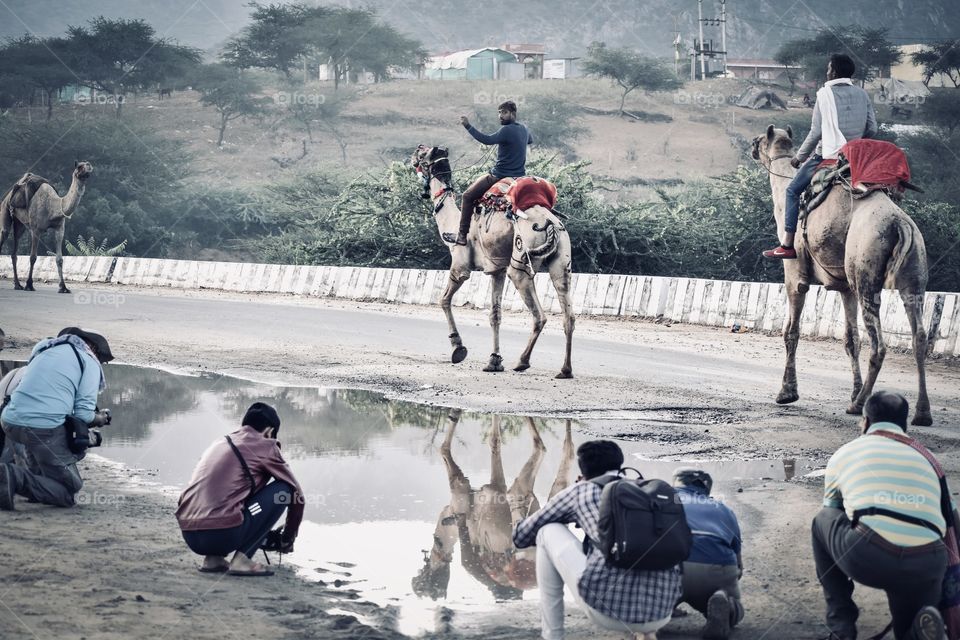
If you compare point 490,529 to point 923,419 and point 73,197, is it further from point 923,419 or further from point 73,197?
point 73,197

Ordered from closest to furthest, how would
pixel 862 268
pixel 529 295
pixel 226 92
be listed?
pixel 862 268
pixel 529 295
pixel 226 92

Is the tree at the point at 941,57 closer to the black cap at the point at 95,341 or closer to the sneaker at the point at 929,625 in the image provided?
the black cap at the point at 95,341

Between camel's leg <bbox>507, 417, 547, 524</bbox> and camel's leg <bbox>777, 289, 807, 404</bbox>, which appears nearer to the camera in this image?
camel's leg <bbox>507, 417, 547, 524</bbox>

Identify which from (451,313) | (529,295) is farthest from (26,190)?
(529,295)

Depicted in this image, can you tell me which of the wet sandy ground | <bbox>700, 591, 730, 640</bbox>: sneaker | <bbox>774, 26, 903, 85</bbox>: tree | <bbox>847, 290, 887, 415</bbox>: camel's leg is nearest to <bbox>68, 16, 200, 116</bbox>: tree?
<bbox>774, 26, 903, 85</bbox>: tree

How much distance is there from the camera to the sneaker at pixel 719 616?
659 cm

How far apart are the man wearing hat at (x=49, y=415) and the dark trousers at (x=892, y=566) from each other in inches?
218

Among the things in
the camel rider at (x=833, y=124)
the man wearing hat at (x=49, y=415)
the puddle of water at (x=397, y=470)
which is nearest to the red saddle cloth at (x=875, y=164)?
the camel rider at (x=833, y=124)

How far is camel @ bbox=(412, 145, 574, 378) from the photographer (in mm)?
15617

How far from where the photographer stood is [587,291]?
2464 cm

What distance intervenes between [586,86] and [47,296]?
302ft

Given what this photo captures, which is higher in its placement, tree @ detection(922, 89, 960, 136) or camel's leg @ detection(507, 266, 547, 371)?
tree @ detection(922, 89, 960, 136)

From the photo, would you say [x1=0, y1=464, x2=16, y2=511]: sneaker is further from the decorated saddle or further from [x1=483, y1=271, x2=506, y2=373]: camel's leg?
the decorated saddle

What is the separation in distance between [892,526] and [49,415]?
19.5 ft
